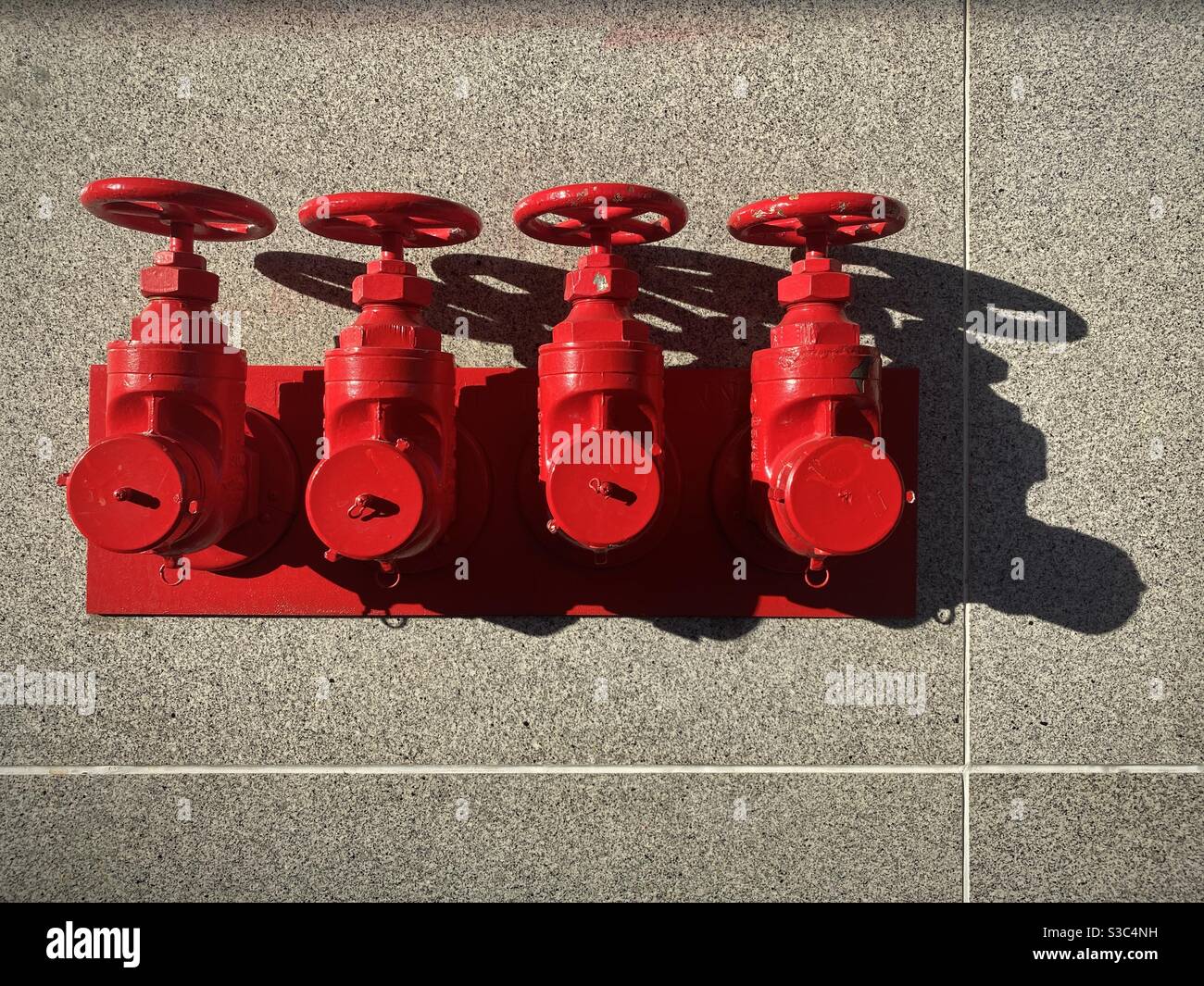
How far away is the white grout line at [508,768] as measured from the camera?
0.94 metres

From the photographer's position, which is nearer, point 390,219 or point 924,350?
point 390,219

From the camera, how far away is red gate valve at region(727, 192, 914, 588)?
2.53 feet

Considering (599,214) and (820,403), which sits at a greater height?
(599,214)

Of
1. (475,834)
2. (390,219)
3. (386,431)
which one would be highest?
(390,219)

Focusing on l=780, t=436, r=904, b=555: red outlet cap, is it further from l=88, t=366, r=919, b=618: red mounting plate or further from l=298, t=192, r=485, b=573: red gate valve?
l=298, t=192, r=485, b=573: red gate valve

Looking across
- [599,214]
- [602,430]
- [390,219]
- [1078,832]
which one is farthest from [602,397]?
[1078,832]

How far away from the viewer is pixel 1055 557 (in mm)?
946

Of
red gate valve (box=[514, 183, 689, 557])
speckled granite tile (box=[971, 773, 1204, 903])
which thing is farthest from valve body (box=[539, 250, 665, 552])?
speckled granite tile (box=[971, 773, 1204, 903])

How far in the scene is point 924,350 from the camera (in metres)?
0.94

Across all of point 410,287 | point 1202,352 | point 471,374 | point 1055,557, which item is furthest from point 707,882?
point 1202,352

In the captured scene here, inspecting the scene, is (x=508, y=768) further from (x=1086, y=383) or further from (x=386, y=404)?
(x=1086, y=383)

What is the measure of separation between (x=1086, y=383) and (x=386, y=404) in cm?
85

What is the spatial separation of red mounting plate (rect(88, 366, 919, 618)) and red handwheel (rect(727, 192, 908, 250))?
164 millimetres

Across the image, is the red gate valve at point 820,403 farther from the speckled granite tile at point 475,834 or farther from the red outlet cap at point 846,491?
the speckled granite tile at point 475,834
